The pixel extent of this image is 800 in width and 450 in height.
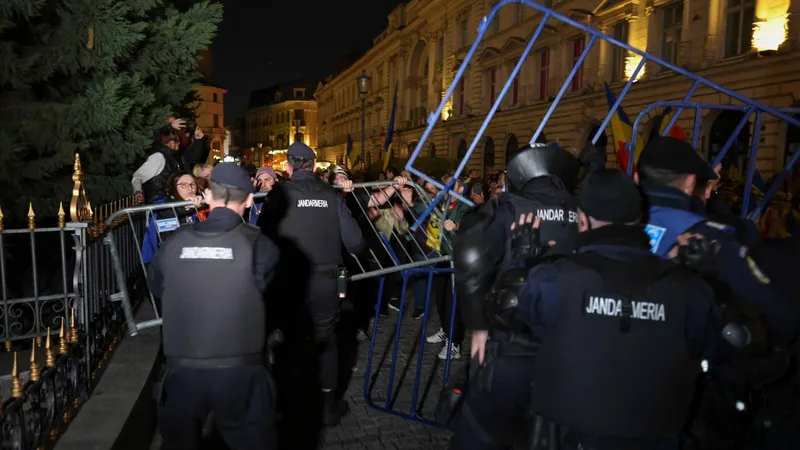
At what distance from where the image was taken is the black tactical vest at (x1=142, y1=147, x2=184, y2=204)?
6.59m

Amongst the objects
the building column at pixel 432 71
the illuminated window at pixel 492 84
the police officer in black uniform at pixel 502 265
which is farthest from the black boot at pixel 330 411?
the building column at pixel 432 71

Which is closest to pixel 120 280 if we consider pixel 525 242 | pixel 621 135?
pixel 525 242

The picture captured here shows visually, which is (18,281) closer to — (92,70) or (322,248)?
(92,70)

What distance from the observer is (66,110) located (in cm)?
620

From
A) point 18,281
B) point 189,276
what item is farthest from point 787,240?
point 18,281

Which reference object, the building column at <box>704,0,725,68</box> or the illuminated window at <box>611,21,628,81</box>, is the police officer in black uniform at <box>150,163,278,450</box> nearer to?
Answer: the building column at <box>704,0,725,68</box>

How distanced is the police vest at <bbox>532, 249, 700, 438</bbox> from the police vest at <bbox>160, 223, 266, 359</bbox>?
1513mm

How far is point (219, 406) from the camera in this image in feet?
9.73

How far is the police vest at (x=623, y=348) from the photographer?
86.7 inches

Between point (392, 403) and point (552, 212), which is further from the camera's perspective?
point (392, 403)

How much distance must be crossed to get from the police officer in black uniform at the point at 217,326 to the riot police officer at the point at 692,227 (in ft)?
6.42

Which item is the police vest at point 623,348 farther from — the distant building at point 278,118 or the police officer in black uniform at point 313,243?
the distant building at point 278,118

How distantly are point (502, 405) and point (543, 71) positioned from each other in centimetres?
2822

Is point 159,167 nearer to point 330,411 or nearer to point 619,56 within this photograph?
point 330,411
